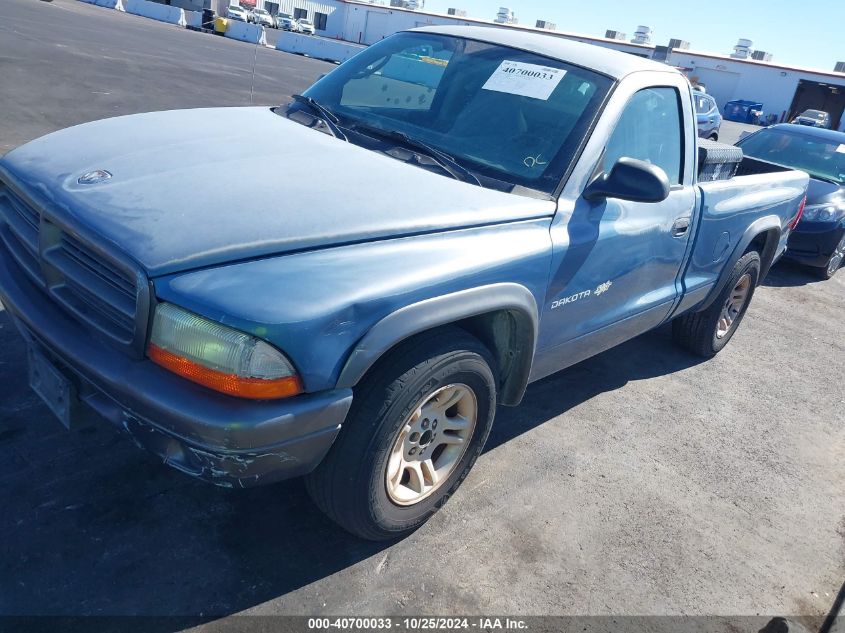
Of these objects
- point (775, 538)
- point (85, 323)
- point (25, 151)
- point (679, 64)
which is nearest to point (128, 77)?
point (25, 151)

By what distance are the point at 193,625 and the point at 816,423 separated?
4011mm

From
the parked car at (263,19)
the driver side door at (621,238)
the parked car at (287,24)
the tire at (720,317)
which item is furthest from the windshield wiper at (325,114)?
the parked car at (287,24)

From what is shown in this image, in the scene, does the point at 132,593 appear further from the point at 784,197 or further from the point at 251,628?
the point at 784,197

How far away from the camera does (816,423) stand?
452cm

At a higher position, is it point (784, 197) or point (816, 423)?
point (784, 197)

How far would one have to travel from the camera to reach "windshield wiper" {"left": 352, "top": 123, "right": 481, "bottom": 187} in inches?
116

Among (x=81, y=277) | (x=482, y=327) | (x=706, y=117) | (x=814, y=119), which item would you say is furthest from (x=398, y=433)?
(x=814, y=119)

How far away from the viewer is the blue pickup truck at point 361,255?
6.79 ft

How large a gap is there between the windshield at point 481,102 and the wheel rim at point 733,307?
253cm

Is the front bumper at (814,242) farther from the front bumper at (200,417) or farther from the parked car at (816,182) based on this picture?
the front bumper at (200,417)

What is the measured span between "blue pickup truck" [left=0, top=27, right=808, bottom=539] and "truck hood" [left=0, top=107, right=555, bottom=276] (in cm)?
1

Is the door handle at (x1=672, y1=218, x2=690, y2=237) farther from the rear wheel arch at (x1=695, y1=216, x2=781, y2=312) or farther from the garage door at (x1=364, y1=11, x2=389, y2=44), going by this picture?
the garage door at (x1=364, y1=11, x2=389, y2=44)

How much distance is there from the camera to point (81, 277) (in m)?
2.29

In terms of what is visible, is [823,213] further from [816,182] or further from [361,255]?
[361,255]
